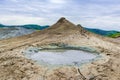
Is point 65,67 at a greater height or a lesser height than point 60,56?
lesser

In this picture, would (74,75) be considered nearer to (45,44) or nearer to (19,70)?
(19,70)

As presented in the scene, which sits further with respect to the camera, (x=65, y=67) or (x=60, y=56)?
(x=60, y=56)

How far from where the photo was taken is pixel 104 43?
31.6 ft

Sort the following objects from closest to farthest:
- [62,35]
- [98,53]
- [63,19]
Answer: [98,53] < [62,35] < [63,19]

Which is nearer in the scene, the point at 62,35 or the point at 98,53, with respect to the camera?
the point at 98,53

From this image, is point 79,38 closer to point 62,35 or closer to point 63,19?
point 62,35

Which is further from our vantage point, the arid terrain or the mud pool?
the mud pool

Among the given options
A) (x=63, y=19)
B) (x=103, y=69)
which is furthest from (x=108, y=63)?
(x=63, y=19)

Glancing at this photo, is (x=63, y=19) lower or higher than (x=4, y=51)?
higher

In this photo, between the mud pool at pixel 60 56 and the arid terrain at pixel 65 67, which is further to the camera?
the mud pool at pixel 60 56

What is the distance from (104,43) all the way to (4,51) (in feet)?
10.9

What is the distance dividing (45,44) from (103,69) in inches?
91.8

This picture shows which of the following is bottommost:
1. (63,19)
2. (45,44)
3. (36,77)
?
(36,77)

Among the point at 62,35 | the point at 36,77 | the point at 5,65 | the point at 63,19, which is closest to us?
the point at 36,77
